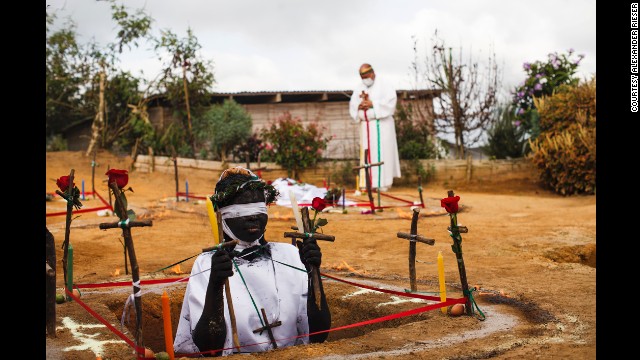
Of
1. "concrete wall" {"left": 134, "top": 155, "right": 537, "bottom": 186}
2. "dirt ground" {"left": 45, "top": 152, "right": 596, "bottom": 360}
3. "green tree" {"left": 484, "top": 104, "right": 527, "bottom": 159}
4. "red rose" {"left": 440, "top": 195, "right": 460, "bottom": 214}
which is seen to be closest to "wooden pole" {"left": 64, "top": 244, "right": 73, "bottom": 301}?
"dirt ground" {"left": 45, "top": 152, "right": 596, "bottom": 360}

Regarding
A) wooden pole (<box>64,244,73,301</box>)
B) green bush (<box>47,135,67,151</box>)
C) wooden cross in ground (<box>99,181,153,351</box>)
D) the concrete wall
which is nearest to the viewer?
wooden cross in ground (<box>99,181,153,351</box>)

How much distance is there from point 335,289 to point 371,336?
64.2 inches

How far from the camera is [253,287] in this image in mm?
4668

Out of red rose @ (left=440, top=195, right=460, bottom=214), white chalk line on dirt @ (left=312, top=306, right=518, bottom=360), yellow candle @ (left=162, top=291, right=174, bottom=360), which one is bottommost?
white chalk line on dirt @ (left=312, top=306, right=518, bottom=360)

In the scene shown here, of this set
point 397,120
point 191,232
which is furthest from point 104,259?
point 397,120

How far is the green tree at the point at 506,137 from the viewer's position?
19219 mm

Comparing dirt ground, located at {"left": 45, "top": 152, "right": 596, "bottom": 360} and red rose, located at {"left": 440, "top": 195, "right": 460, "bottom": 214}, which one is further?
red rose, located at {"left": 440, "top": 195, "right": 460, "bottom": 214}

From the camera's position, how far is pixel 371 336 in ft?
15.5

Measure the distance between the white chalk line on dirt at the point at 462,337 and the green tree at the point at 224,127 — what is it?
1367cm

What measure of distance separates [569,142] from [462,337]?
11.9 metres

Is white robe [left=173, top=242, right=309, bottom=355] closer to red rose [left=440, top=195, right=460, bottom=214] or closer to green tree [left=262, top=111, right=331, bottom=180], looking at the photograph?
red rose [left=440, top=195, right=460, bottom=214]

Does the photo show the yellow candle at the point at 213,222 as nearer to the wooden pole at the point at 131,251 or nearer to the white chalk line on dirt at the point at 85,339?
the wooden pole at the point at 131,251

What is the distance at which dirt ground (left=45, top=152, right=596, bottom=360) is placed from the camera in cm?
452
